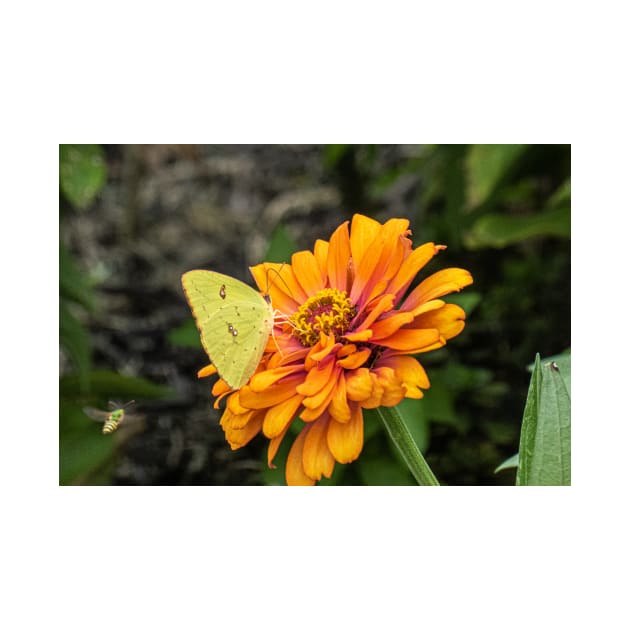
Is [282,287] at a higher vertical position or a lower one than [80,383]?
higher

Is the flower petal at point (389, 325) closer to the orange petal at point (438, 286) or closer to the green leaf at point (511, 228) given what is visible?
the orange petal at point (438, 286)

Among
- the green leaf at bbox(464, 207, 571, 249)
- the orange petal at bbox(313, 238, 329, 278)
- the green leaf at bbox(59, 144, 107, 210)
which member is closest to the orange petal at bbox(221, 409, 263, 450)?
the orange petal at bbox(313, 238, 329, 278)

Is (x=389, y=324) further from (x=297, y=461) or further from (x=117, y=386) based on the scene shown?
(x=117, y=386)

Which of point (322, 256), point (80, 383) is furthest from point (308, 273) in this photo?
point (80, 383)

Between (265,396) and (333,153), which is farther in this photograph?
(333,153)

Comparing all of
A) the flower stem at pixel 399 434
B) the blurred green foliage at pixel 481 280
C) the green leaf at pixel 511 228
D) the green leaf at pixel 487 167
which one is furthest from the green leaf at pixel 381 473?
the green leaf at pixel 487 167

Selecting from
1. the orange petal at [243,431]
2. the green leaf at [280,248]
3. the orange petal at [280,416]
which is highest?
the green leaf at [280,248]

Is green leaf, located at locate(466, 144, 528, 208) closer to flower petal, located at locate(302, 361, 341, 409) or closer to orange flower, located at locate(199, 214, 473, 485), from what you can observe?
orange flower, located at locate(199, 214, 473, 485)
